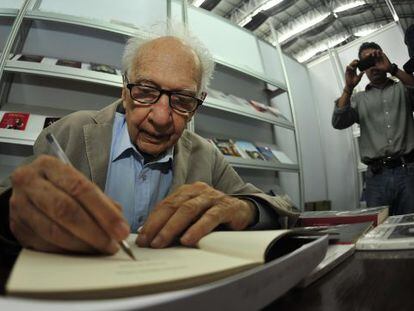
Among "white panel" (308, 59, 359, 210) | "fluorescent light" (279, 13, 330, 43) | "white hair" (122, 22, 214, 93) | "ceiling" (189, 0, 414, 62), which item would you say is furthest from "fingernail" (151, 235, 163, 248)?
"fluorescent light" (279, 13, 330, 43)

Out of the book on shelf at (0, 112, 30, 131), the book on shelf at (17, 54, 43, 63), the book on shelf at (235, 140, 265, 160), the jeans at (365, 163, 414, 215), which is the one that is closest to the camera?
the book on shelf at (0, 112, 30, 131)

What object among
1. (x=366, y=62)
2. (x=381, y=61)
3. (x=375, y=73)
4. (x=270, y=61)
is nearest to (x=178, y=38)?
(x=366, y=62)

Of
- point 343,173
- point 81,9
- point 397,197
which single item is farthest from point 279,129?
Answer: point 81,9

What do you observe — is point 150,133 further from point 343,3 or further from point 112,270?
point 343,3

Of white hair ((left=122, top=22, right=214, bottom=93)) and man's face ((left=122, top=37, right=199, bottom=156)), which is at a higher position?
white hair ((left=122, top=22, right=214, bottom=93))

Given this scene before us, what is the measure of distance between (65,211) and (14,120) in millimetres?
1425

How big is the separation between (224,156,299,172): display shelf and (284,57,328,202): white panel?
2.60 feet

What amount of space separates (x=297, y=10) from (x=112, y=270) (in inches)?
176

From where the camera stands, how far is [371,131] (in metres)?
1.89

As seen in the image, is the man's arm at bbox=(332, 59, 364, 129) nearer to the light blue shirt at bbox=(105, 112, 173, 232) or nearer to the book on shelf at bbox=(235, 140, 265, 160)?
the book on shelf at bbox=(235, 140, 265, 160)

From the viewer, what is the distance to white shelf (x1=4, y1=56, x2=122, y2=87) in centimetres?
141

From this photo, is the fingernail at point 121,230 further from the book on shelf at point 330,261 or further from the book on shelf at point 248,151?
the book on shelf at point 248,151

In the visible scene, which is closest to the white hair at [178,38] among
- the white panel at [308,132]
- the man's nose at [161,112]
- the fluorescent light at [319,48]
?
the man's nose at [161,112]

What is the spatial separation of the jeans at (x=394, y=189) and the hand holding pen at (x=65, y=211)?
1.85m
